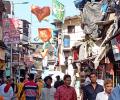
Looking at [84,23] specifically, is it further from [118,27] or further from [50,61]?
[50,61]

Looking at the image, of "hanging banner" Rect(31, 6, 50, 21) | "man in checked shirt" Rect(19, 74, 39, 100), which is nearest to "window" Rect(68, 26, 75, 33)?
"hanging banner" Rect(31, 6, 50, 21)

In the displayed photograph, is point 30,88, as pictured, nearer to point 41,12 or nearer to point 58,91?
point 58,91

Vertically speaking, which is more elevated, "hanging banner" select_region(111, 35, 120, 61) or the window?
the window

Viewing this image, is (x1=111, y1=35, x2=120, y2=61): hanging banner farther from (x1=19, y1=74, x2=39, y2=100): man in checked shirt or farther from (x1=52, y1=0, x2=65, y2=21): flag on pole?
(x1=52, y1=0, x2=65, y2=21): flag on pole

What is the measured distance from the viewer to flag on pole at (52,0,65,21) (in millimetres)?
32650

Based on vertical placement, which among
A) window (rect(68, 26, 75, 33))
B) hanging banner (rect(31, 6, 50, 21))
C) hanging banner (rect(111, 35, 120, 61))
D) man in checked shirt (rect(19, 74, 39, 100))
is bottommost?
man in checked shirt (rect(19, 74, 39, 100))

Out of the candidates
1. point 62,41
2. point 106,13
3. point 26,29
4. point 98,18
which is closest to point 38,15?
point 98,18

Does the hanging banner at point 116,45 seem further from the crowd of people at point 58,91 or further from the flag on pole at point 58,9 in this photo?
the flag on pole at point 58,9

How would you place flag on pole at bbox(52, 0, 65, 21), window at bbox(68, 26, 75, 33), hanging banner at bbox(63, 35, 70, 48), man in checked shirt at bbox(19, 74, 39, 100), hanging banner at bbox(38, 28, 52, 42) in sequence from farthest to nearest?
hanging banner at bbox(63, 35, 70, 48), window at bbox(68, 26, 75, 33), hanging banner at bbox(38, 28, 52, 42), flag on pole at bbox(52, 0, 65, 21), man in checked shirt at bbox(19, 74, 39, 100)

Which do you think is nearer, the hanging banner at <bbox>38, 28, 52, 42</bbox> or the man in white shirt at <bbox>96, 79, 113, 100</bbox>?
the man in white shirt at <bbox>96, 79, 113, 100</bbox>

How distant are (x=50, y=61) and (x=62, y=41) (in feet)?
81.0

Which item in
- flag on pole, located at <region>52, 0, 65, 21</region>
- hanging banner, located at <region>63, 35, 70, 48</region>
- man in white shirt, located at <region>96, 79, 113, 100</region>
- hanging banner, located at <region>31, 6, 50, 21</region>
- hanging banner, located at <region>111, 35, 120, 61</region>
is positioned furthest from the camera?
hanging banner, located at <region>63, 35, 70, 48</region>

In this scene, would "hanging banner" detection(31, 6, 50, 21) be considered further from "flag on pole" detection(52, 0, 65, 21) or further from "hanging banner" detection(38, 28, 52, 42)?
"hanging banner" detection(38, 28, 52, 42)

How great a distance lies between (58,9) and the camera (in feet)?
110
